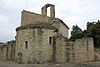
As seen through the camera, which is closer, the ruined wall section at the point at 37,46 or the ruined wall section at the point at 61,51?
the ruined wall section at the point at 37,46

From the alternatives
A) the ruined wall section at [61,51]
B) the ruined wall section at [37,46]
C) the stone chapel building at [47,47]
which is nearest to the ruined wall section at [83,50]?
the stone chapel building at [47,47]

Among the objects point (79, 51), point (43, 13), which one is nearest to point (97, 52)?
point (79, 51)

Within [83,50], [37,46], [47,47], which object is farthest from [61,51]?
[37,46]

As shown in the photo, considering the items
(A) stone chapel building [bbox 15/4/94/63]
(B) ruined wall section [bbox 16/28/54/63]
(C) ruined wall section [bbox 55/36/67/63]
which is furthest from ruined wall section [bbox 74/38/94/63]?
(B) ruined wall section [bbox 16/28/54/63]

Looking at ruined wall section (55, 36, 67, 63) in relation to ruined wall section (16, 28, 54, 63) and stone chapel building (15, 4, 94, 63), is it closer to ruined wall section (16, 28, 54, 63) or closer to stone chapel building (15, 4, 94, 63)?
stone chapel building (15, 4, 94, 63)

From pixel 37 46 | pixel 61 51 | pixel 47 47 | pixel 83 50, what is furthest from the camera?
pixel 61 51

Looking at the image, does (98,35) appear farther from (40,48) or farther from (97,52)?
(40,48)

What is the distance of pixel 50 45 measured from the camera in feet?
82.0

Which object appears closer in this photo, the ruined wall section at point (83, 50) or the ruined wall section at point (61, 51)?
the ruined wall section at point (83, 50)

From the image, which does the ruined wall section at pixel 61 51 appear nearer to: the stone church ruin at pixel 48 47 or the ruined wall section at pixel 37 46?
the stone church ruin at pixel 48 47

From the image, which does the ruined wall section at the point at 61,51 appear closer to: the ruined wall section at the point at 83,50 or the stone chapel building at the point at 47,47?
the stone chapel building at the point at 47,47

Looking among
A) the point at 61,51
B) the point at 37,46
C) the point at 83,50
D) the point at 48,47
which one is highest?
the point at 37,46

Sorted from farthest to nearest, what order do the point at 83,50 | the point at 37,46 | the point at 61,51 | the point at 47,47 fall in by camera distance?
the point at 61,51, the point at 47,47, the point at 37,46, the point at 83,50

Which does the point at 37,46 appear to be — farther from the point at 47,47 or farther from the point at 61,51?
the point at 61,51
